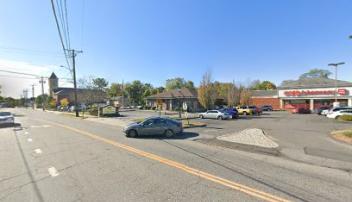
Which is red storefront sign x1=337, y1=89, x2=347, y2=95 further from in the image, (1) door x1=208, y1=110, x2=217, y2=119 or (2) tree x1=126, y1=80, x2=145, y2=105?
(2) tree x1=126, y1=80, x2=145, y2=105

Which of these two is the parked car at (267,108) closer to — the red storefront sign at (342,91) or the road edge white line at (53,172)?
the red storefront sign at (342,91)

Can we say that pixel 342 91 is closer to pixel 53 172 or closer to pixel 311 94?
pixel 311 94

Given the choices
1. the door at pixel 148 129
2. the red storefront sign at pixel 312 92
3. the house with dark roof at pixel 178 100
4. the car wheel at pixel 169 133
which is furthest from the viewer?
the house with dark roof at pixel 178 100

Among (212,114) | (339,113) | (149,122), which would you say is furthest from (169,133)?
(339,113)

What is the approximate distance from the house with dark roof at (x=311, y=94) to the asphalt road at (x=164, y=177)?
4138 cm

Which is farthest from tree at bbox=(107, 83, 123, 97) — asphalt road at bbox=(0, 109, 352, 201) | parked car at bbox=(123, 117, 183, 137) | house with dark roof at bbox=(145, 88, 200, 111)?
asphalt road at bbox=(0, 109, 352, 201)

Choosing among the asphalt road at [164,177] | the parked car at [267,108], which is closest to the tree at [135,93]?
the parked car at [267,108]

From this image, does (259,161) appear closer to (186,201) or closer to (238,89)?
(186,201)

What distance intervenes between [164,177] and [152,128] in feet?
31.1

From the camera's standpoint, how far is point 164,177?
22.6 ft

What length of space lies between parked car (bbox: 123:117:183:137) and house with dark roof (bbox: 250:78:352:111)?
36.3 metres

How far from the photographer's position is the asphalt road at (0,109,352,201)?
552cm

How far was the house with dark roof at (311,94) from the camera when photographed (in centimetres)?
4403

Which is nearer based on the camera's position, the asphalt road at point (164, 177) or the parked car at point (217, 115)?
the asphalt road at point (164, 177)
